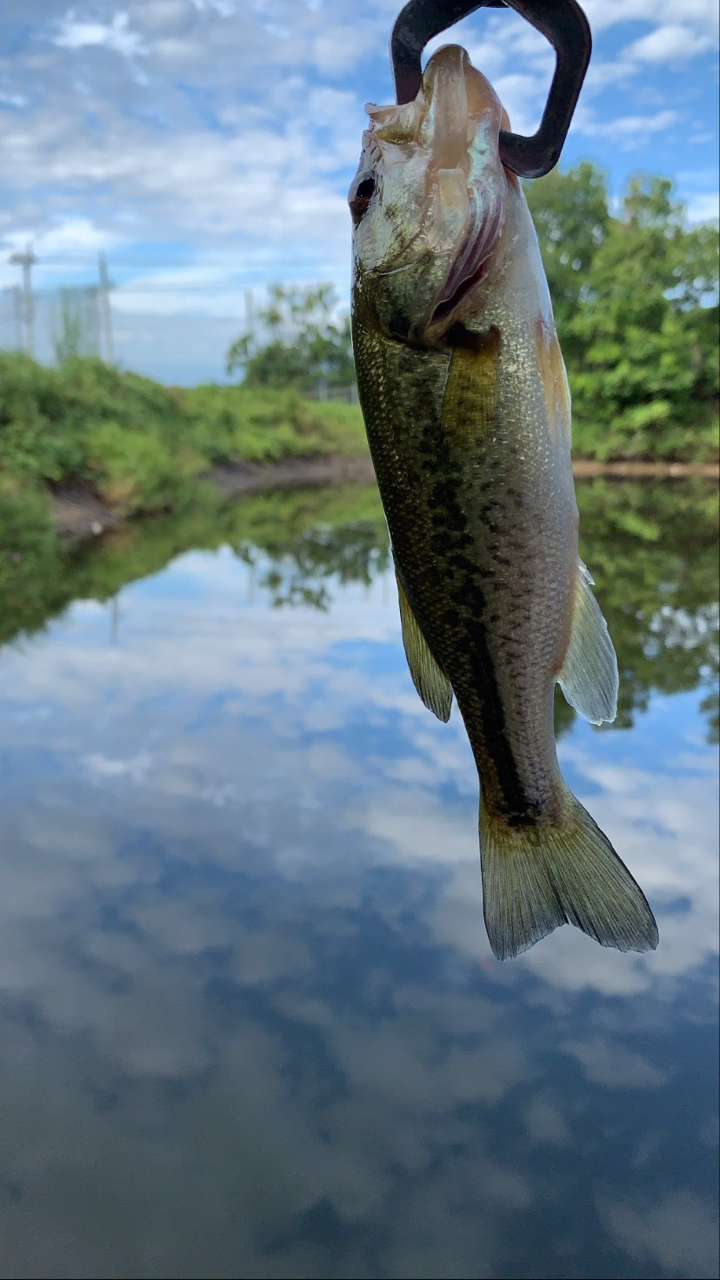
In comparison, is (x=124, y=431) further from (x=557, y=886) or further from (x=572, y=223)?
(x=557, y=886)

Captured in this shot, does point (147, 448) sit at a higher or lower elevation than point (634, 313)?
lower

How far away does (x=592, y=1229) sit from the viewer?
555 centimetres

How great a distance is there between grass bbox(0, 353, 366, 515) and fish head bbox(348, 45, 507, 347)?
2056cm

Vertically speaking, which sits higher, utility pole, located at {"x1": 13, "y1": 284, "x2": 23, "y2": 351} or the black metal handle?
utility pole, located at {"x1": 13, "y1": 284, "x2": 23, "y2": 351}

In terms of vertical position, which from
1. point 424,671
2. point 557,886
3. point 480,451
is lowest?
point 557,886

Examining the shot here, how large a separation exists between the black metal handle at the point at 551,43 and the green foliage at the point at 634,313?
3828 centimetres

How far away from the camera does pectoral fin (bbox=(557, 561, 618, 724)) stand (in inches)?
68.9

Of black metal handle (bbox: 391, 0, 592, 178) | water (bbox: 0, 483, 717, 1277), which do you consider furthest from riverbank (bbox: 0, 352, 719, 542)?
black metal handle (bbox: 391, 0, 592, 178)

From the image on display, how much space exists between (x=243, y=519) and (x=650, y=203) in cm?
2278

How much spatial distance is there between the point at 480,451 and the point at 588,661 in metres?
0.42

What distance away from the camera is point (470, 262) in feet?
5.07

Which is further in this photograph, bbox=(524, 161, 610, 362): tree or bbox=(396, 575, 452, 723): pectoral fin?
Answer: bbox=(524, 161, 610, 362): tree

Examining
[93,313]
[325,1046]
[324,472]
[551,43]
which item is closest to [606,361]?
[324,472]

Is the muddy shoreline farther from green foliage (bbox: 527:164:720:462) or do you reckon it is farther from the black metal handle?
the black metal handle
